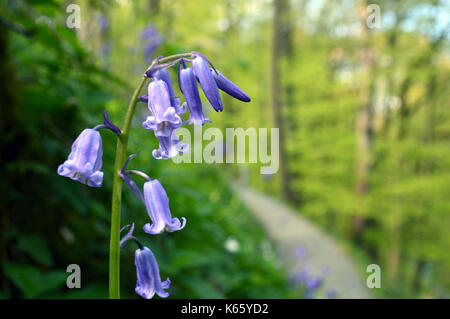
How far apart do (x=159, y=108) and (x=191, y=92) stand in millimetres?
111

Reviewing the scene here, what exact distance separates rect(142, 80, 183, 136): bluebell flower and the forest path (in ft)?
18.7

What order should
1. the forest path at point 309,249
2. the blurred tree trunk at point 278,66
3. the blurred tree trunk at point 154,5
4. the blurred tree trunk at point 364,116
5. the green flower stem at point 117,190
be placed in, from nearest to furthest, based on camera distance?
the green flower stem at point 117,190 < the blurred tree trunk at point 154,5 < the forest path at point 309,249 < the blurred tree trunk at point 364,116 < the blurred tree trunk at point 278,66

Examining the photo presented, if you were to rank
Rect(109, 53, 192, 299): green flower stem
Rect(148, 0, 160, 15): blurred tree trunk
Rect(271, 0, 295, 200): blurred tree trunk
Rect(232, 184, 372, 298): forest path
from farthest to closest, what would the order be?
Rect(271, 0, 295, 200): blurred tree trunk < Rect(232, 184, 372, 298): forest path < Rect(148, 0, 160, 15): blurred tree trunk < Rect(109, 53, 192, 299): green flower stem

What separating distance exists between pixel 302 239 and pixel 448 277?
35.7 feet

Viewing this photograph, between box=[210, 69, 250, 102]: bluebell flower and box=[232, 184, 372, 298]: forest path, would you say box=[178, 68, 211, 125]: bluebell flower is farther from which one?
box=[232, 184, 372, 298]: forest path

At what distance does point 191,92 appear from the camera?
104cm

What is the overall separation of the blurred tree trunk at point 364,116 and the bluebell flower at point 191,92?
384 inches

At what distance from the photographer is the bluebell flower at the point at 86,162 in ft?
3.24

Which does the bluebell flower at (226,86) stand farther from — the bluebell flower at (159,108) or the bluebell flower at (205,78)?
the bluebell flower at (159,108)

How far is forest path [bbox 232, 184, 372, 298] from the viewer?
7.35 m

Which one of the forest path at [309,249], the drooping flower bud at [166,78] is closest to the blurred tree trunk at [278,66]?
the forest path at [309,249]

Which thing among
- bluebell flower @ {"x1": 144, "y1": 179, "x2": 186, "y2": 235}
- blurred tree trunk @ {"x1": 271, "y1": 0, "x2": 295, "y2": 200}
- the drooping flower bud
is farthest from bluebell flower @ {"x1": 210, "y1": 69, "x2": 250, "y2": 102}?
blurred tree trunk @ {"x1": 271, "y1": 0, "x2": 295, "y2": 200}

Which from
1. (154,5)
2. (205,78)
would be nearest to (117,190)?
(205,78)

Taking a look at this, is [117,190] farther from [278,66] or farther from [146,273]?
[278,66]
